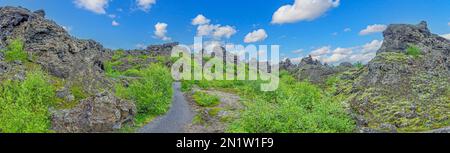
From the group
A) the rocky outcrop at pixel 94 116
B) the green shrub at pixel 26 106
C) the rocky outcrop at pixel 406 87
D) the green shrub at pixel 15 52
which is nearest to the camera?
the green shrub at pixel 26 106

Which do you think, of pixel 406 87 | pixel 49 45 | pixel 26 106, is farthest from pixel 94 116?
pixel 406 87

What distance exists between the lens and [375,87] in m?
102

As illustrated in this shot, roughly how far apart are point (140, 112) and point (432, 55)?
89869mm

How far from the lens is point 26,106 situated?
5259cm

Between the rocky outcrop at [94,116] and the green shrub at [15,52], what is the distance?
29.1 metres

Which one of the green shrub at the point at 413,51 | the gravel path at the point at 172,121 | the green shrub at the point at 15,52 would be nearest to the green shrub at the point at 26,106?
the gravel path at the point at 172,121

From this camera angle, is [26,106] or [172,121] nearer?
[26,106]

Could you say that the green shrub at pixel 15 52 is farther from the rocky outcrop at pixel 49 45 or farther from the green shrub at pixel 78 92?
the green shrub at pixel 78 92

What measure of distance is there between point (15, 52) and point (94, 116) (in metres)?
35.5

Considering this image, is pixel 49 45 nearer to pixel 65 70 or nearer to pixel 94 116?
pixel 65 70

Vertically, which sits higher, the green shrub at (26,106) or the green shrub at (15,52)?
the green shrub at (15,52)

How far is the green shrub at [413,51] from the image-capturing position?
395ft
